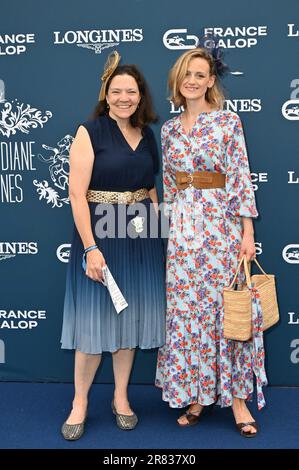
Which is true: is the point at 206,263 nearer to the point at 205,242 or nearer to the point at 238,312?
the point at 205,242

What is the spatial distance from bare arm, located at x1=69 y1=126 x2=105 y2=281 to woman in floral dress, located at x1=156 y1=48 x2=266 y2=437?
36 centimetres

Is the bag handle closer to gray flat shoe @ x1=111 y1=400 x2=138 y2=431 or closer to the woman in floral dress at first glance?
the woman in floral dress

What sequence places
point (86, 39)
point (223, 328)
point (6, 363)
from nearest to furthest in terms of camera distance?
point (223, 328) → point (86, 39) → point (6, 363)

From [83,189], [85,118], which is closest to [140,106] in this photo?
[83,189]

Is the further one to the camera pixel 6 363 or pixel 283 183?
pixel 6 363

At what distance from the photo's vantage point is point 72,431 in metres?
2.80

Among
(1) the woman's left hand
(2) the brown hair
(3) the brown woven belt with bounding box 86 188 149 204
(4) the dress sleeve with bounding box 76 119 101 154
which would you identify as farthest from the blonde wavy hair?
(1) the woman's left hand

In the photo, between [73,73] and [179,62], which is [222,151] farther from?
[73,73]

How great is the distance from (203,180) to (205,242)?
0.87 feet

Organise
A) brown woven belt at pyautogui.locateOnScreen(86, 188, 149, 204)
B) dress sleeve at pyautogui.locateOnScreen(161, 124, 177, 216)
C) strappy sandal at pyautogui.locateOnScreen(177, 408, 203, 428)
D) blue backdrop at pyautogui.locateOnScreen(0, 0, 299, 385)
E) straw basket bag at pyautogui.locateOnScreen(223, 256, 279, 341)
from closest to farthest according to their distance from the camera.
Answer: straw basket bag at pyautogui.locateOnScreen(223, 256, 279, 341) → brown woven belt at pyautogui.locateOnScreen(86, 188, 149, 204) → dress sleeve at pyautogui.locateOnScreen(161, 124, 177, 216) → strappy sandal at pyautogui.locateOnScreen(177, 408, 203, 428) → blue backdrop at pyautogui.locateOnScreen(0, 0, 299, 385)

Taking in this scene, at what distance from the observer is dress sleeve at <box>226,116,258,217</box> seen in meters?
2.68

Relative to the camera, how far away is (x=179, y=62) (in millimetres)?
2686

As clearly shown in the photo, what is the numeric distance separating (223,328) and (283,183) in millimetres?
947

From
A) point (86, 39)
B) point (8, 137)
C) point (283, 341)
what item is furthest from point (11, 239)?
point (283, 341)
